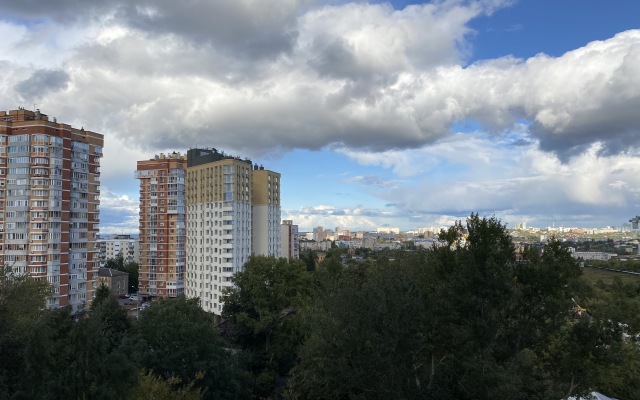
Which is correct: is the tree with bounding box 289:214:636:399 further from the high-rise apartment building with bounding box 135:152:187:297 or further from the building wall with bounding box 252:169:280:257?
the high-rise apartment building with bounding box 135:152:187:297

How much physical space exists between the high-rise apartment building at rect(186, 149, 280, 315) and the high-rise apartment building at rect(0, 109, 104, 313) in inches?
666

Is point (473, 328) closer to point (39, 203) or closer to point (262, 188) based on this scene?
Answer: point (39, 203)

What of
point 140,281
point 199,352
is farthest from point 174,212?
point 199,352

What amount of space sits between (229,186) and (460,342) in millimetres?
50260

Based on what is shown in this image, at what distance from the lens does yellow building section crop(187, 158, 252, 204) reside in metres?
61.9

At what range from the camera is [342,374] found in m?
15.4

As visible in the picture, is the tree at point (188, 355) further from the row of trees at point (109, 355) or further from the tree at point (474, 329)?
the tree at point (474, 329)

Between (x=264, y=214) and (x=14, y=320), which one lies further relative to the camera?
(x=264, y=214)

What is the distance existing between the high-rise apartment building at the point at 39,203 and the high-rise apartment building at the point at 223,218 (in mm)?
16927

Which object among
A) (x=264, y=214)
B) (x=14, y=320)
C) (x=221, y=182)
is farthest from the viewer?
(x=264, y=214)

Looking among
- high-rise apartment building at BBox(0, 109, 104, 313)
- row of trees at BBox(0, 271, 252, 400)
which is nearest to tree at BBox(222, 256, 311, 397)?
row of trees at BBox(0, 271, 252, 400)

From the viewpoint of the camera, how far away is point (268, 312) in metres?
35.9

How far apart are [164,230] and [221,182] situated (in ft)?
63.1

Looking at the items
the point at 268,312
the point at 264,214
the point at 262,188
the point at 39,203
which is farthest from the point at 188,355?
the point at 262,188
